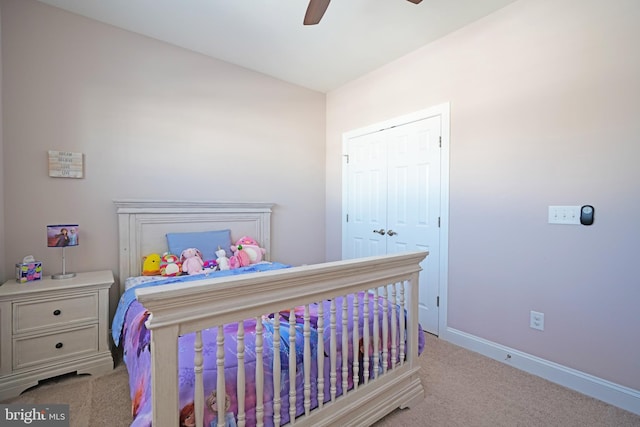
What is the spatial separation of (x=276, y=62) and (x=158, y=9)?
1.11m

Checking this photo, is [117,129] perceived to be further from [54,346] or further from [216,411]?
[216,411]

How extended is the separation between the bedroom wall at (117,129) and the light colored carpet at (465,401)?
93cm

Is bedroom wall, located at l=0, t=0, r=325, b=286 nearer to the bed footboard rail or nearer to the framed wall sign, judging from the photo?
the framed wall sign

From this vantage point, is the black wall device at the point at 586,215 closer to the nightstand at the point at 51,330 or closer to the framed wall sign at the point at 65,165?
the nightstand at the point at 51,330

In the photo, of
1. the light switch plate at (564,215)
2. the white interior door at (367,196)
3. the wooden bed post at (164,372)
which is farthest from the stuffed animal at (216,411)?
the white interior door at (367,196)

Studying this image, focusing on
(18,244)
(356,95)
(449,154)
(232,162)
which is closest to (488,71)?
(449,154)

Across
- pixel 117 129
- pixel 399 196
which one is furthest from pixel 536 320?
pixel 117 129

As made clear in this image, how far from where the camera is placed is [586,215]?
1802 mm

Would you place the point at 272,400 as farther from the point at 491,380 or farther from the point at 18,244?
the point at 18,244

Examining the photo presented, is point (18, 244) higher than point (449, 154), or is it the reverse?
point (449, 154)

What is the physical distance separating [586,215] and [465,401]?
4.46 ft

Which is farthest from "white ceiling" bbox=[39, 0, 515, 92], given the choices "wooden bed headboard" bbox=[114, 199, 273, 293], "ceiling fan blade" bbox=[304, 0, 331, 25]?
"wooden bed headboard" bbox=[114, 199, 273, 293]

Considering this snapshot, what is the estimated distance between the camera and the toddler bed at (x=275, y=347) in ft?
2.91

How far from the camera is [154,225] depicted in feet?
8.44
